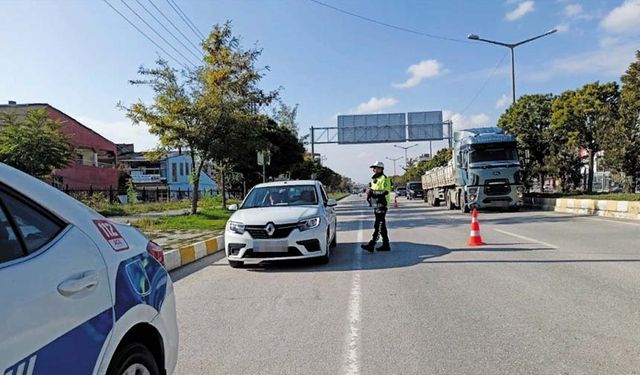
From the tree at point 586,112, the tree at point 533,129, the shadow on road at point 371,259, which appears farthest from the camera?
the tree at point 533,129

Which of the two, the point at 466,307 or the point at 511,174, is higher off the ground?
the point at 511,174

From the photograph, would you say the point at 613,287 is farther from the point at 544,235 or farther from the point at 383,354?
the point at 544,235

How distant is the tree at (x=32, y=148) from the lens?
1981 centimetres

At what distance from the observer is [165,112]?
67.1ft

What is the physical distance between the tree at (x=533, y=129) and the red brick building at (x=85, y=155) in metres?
28.5

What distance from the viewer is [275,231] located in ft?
30.2

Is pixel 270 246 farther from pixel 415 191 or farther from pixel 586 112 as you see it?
pixel 415 191

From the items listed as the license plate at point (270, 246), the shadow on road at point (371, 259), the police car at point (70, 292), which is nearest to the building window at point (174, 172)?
the shadow on road at point (371, 259)

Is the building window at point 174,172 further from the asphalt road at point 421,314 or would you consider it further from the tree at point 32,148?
the asphalt road at point 421,314

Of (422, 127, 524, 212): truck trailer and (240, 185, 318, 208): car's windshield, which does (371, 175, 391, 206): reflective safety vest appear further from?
(422, 127, 524, 212): truck trailer

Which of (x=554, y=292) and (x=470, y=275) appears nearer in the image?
(x=554, y=292)

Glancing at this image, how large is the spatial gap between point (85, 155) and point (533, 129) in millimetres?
36238

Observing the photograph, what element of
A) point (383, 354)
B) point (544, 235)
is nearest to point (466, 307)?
point (383, 354)

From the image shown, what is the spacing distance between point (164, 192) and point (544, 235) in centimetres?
3455
